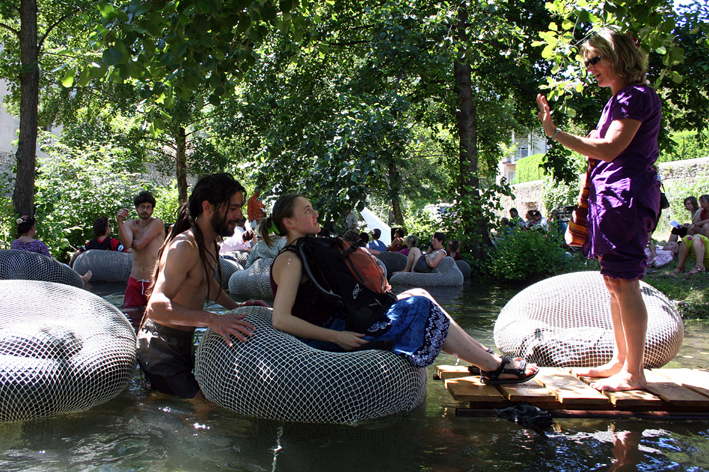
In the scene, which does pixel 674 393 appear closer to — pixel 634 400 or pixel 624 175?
pixel 634 400

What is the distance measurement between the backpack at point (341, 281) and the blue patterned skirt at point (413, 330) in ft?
0.28

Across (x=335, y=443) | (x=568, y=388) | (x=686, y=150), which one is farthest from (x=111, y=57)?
(x=686, y=150)

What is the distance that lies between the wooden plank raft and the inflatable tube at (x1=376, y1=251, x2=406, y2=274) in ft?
33.5

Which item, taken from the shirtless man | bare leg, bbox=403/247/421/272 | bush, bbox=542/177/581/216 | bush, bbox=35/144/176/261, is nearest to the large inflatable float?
→ bare leg, bbox=403/247/421/272

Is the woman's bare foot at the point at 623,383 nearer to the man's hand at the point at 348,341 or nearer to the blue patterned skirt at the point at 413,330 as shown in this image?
the blue patterned skirt at the point at 413,330

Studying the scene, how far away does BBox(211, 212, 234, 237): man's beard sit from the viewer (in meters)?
4.29

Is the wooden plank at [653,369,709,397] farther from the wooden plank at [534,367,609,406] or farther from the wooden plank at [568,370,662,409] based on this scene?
the wooden plank at [534,367,609,406]

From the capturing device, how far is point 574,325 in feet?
16.9

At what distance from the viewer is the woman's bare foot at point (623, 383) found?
12.9 feet

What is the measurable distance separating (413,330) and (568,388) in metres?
1.14

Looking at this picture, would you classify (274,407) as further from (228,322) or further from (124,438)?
(124,438)

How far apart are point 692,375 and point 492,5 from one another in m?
9.23

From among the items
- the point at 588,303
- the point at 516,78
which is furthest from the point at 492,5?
the point at 588,303

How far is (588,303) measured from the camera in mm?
5262
